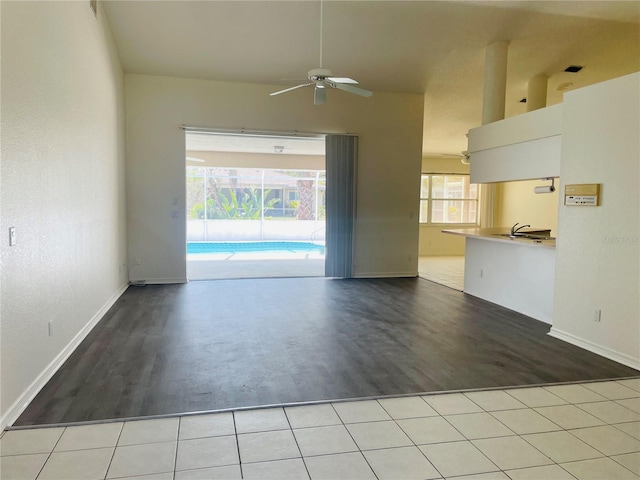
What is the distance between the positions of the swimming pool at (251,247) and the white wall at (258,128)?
5.38 meters

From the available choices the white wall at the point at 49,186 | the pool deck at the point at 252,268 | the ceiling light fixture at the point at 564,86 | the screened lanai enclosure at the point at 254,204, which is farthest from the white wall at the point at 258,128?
the screened lanai enclosure at the point at 254,204

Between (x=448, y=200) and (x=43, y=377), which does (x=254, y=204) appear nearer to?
(x=448, y=200)

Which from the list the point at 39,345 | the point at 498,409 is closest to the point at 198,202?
the point at 39,345

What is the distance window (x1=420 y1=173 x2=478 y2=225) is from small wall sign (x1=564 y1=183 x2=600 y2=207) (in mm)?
7642

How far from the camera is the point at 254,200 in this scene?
13781mm

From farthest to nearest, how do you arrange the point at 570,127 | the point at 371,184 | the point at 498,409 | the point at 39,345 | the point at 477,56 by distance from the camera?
the point at 371,184 → the point at 477,56 → the point at 570,127 → the point at 39,345 → the point at 498,409

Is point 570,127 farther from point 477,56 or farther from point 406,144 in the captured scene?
point 406,144

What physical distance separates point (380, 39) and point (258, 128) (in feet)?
7.36

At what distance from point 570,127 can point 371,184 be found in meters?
3.57

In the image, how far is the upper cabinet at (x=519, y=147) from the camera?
4.35m

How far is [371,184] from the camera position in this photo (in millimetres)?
7133

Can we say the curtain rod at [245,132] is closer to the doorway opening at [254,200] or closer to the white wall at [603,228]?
the white wall at [603,228]

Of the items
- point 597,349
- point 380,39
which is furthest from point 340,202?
point 597,349

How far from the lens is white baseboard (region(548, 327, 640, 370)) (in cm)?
331
